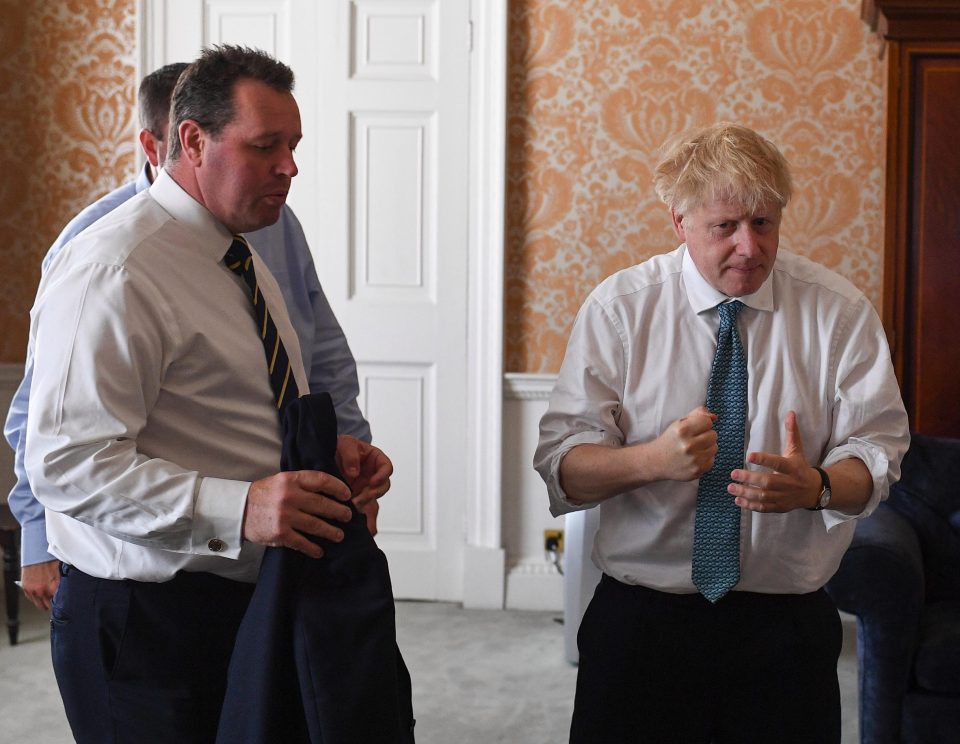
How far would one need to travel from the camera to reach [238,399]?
1.36 metres

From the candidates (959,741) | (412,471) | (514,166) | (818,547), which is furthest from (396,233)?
(818,547)

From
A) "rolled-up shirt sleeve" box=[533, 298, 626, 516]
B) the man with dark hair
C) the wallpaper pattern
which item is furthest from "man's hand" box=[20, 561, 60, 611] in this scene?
the wallpaper pattern

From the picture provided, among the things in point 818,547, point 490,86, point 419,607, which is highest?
point 490,86

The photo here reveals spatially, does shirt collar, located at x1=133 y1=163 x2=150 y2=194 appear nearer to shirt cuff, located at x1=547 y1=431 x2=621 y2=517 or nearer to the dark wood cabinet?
shirt cuff, located at x1=547 y1=431 x2=621 y2=517

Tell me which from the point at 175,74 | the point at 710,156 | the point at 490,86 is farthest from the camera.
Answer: the point at 490,86

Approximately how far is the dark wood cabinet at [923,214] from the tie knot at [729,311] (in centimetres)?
224

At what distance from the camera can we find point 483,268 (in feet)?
13.2

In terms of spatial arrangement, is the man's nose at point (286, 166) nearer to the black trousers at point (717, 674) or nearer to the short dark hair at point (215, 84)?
the short dark hair at point (215, 84)

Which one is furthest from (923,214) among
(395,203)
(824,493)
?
(824,493)

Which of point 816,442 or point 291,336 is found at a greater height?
point 291,336

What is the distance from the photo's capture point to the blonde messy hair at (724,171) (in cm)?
144

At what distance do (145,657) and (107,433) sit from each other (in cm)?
32

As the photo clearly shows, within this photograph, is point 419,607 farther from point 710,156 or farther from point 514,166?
point 710,156

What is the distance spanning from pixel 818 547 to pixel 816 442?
5.8 inches
